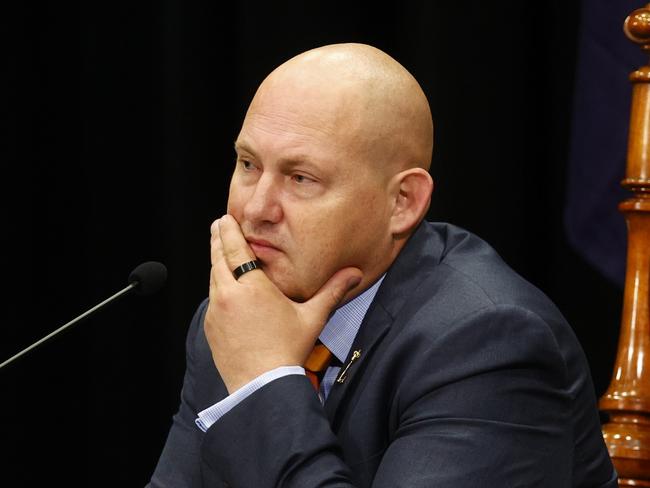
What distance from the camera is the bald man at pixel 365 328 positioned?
169 cm

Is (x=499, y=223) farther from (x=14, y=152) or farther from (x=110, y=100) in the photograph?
(x=14, y=152)

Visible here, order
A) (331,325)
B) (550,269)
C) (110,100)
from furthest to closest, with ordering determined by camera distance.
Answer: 1. (110,100)
2. (550,269)
3. (331,325)

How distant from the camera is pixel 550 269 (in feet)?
9.54

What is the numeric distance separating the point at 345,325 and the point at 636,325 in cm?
52

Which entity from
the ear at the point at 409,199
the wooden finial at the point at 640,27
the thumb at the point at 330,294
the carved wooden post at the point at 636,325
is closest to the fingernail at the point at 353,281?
the thumb at the point at 330,294

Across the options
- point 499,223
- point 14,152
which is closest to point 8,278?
point 14,152

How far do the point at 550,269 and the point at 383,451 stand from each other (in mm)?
1219

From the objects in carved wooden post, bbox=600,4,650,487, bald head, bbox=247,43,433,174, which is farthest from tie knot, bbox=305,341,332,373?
carved wooden post, bbox=600,4,650,487

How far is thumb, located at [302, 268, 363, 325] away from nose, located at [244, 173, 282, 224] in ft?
0.47

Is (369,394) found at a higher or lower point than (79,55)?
lower

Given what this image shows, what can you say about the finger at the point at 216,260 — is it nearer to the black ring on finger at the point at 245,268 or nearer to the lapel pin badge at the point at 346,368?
the black ring on finger at the point at 245,268

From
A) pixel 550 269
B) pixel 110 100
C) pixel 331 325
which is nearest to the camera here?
pixel 331 325

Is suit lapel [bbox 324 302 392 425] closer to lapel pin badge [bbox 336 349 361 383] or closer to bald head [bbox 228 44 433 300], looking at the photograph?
lapel pin badge [bbox 336 349 361 383]

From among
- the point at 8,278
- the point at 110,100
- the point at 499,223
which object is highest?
the point at 110,100
